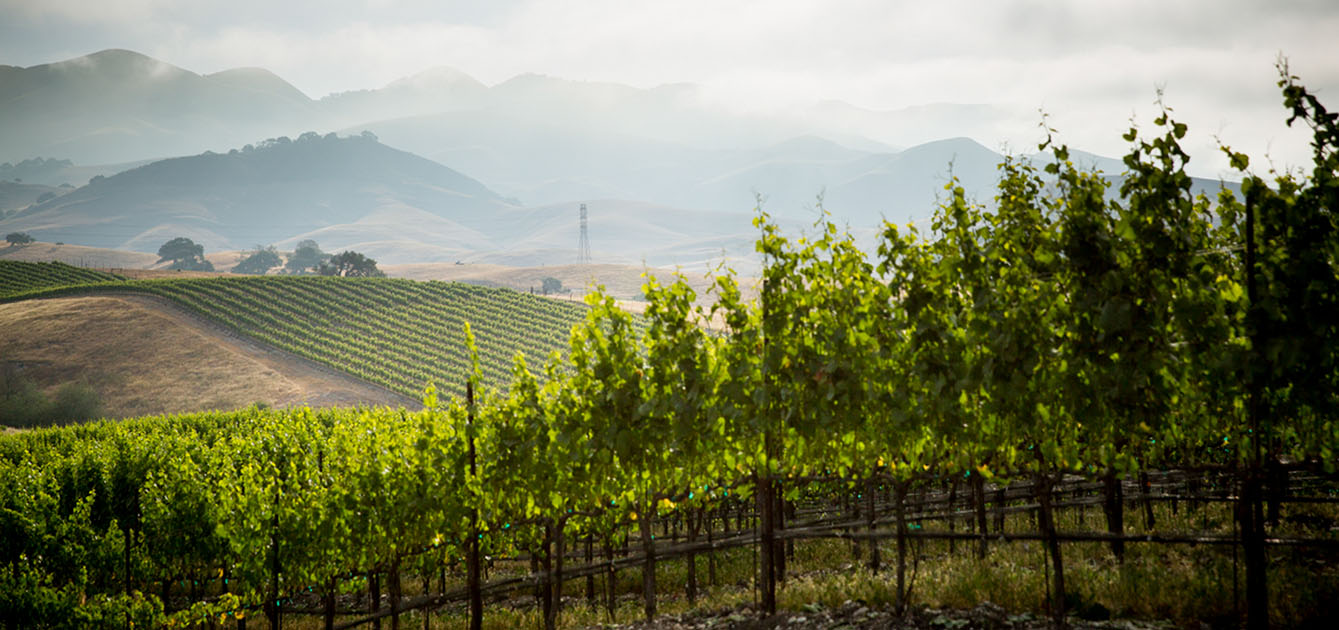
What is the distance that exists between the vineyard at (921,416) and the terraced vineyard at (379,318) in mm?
55141

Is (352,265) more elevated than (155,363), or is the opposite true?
(352,265)

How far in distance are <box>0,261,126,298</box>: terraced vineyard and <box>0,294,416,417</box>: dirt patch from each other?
61.9ft

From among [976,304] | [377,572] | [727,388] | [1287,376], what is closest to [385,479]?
[377,572]

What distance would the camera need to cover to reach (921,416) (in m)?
9.65

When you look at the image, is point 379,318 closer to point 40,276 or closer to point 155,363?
point 155,363

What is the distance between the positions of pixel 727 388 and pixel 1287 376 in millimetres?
6085

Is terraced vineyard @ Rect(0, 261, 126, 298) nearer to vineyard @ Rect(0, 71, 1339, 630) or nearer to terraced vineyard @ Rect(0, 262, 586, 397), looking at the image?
terraced vineyard @ Rect(0, 262, 586, 397)

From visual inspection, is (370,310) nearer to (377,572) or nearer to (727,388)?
(377,572)

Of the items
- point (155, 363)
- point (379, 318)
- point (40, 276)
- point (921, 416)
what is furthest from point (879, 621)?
point (40, 276)

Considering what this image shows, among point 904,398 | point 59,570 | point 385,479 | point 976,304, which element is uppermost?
point 976,304

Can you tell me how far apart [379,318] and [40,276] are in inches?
Answer: 2009

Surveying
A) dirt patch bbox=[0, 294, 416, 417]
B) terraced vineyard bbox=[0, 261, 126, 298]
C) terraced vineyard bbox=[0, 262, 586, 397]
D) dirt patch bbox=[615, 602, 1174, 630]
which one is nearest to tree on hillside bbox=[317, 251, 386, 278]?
terraced vineyard bbox=[0, 262, 586, 397]

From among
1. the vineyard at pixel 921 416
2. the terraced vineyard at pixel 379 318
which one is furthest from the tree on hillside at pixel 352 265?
the vineyard at pixel 921 416

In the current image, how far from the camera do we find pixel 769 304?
35.2ft
